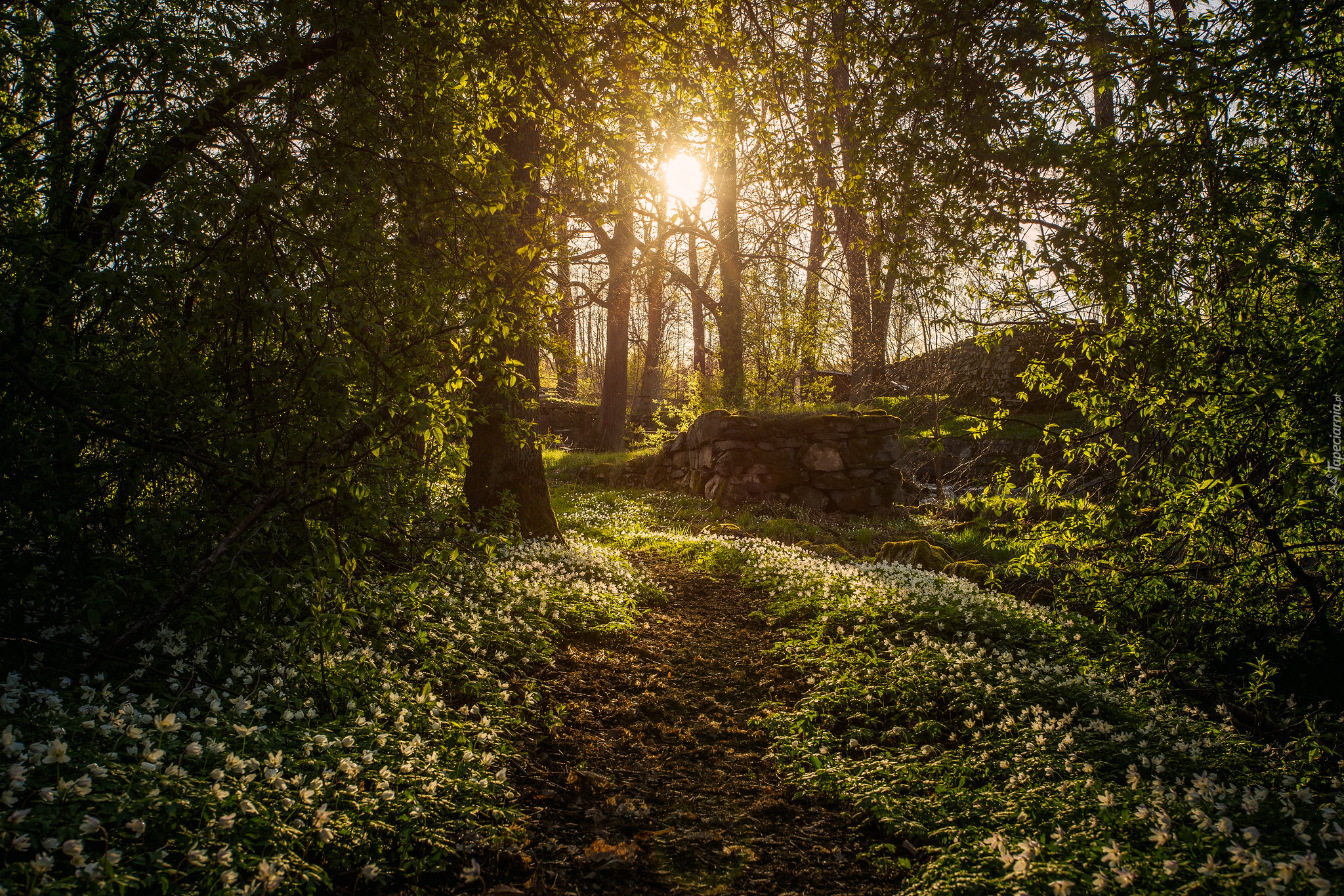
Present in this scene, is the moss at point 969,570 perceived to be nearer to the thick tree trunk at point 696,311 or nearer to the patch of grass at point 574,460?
the patch of grass at point 574,460

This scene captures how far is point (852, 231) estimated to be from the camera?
9.27 meters

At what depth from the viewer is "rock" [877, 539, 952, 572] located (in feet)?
34.5

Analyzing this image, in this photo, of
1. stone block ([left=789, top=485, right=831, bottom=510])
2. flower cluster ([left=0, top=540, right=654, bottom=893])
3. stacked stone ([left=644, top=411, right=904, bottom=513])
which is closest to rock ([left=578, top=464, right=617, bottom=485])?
stacked stone ([left=644, top=411, right=904, bottom=513])

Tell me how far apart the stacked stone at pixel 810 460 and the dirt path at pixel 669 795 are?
410 inches

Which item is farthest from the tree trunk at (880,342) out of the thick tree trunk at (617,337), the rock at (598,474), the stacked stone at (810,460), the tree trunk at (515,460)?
the tree trunk at (515,460)

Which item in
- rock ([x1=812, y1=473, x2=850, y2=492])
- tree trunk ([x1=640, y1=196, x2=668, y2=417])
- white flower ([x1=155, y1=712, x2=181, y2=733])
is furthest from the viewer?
rock ([x1=812, y1=473, x2=850, y2=492])

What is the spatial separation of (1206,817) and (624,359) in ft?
73.3

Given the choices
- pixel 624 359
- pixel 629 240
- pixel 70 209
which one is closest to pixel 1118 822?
pixel 70 209

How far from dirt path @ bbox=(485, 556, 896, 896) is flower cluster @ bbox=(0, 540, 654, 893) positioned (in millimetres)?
331

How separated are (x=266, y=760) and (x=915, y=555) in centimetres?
973

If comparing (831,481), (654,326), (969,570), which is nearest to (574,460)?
(654,326)

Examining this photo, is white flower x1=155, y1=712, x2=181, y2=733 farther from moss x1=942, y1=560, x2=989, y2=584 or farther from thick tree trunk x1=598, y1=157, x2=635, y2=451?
thick tree trunk x1=598, y1=157, x2=635, y2=451

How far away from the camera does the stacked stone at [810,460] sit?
16422mm

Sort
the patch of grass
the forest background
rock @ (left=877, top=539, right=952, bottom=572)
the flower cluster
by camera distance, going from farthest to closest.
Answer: the patch of grass, rock @ (left=877, top=539, right=952, bottom=572), the forest background, the flower cluster
